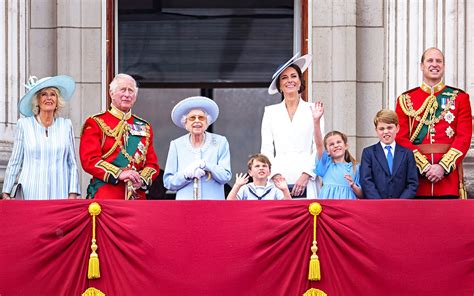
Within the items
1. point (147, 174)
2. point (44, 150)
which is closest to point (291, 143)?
point (147, 174)

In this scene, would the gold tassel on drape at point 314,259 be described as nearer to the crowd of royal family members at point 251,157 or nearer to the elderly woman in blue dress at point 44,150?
the crowd of royal family members at point 251,157

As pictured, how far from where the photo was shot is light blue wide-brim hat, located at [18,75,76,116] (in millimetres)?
13148

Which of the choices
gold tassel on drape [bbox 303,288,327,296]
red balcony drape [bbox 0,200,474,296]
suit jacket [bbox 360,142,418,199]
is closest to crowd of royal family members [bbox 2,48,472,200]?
suit jacket [bbox 360,142,418,199]

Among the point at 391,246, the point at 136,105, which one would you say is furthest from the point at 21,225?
the point at 136,105

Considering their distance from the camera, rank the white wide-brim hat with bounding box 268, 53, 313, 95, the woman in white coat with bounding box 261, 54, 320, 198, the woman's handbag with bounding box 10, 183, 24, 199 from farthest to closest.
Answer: the white wide-brim hat with bounding box 268, 53, 313, 95
the woman in white coat with bounding box 261, 54, 320, 198
the woman's handbag with bounding box 10, 183, 24, 199

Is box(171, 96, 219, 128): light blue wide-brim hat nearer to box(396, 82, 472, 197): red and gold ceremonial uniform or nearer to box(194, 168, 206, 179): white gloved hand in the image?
box(194, 168, 206, 179): white gloved hand

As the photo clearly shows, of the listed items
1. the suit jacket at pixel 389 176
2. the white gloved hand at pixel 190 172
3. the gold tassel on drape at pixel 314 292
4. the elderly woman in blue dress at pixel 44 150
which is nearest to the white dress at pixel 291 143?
the suit jacket at pixel 389 176

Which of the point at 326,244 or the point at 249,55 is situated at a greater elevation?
the point at 249,55

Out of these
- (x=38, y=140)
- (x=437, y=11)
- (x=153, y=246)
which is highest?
(x=437, y=11)

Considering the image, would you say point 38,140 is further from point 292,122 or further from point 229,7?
point 229,7

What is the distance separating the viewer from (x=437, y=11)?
15.4m

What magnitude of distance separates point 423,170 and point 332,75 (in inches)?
133

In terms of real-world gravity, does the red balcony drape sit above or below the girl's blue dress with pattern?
below

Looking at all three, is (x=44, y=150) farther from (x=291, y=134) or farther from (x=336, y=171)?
(x=336, y=171)
